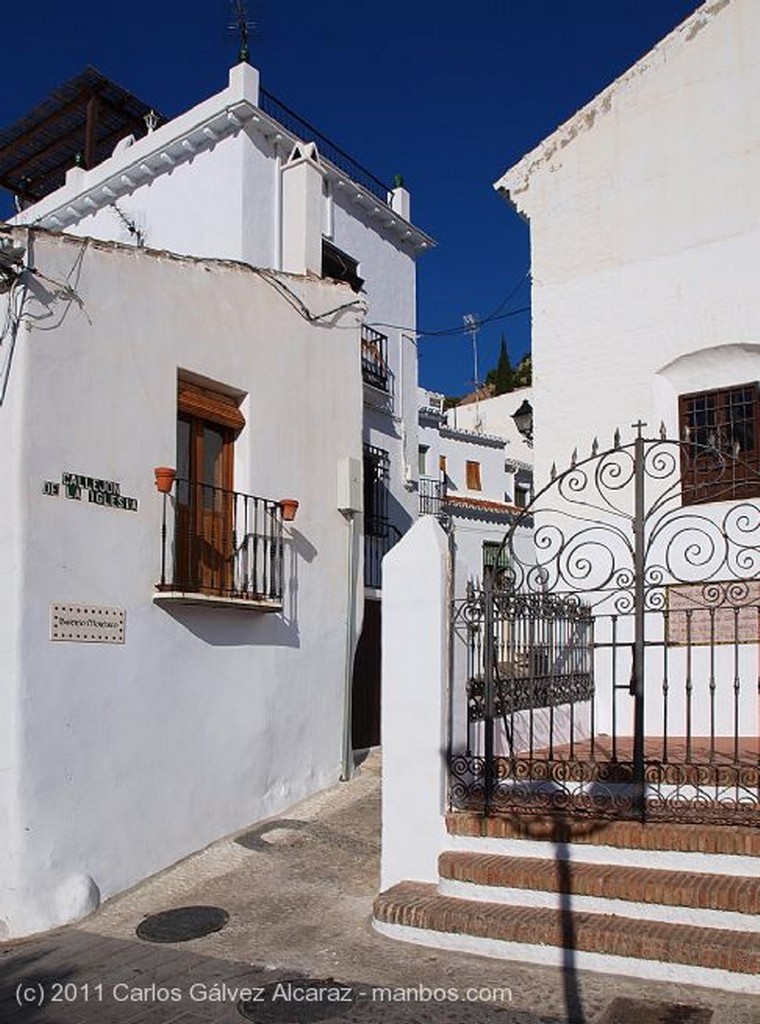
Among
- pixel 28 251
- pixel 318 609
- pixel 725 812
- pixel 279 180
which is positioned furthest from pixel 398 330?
pixel 725 812

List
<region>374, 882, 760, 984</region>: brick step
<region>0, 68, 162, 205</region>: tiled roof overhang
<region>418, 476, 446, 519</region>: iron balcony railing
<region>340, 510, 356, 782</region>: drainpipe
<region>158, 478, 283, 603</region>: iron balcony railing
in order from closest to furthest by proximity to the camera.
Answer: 1. <region>374, 882, 760, 984</region>: brick step
2. <region>158, 478, 283, 603</region>: iron balcony railing
3. <region>340, 510, 356, 782</region>: drainpipe
4. <region>0, 68, 162, 205</region>: tiled roof overhang
5. <region>418, 476, 446, 519</region>: iron balcony railing

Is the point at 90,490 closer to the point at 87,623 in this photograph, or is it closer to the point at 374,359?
the point at 87,623

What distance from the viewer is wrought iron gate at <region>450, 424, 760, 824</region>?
21.8ft

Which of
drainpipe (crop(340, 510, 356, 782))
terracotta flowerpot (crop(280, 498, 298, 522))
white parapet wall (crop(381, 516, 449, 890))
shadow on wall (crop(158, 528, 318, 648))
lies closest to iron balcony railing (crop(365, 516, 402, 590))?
drainpipe (crop(340, 510, 356, 782))

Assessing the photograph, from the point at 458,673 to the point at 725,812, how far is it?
1952 millimetres

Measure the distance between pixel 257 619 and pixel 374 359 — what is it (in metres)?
6.24

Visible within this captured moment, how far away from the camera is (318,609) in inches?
413

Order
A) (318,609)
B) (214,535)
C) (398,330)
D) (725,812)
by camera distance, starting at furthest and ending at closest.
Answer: (398,330), (318,609), (214,535), (725,812)

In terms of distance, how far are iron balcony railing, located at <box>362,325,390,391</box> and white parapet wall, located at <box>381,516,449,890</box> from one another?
7353mm

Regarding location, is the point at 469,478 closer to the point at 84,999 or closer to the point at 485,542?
the point at 485,542

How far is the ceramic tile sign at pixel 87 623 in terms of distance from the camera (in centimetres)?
764

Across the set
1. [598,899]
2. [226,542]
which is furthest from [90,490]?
[598,899]

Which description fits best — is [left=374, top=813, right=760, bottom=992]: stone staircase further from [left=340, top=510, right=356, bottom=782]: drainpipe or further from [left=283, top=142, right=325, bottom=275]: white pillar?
[left=283, top=142, right=325, bottom=275]: white pillar

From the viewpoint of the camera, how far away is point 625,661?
10500 millimetres
